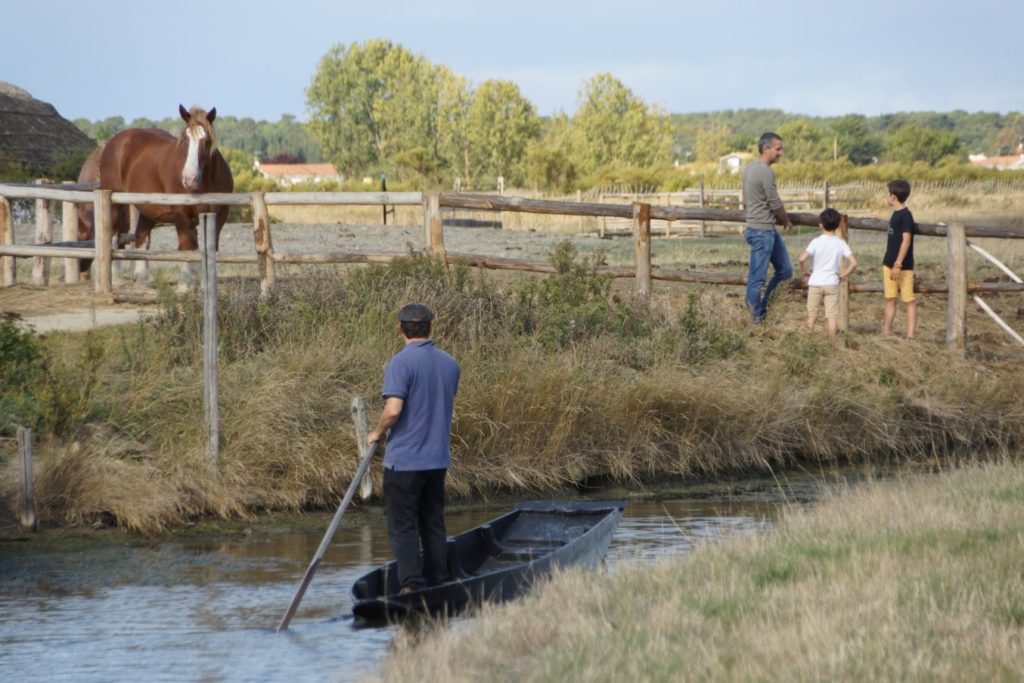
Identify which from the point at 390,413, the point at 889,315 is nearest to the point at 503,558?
A: the point at 390,413

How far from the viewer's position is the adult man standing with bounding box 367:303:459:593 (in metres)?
8.26

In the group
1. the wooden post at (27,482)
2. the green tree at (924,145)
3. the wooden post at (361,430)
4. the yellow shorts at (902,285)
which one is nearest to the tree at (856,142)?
the green tree at (924,145)

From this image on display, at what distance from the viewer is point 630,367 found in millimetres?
14289

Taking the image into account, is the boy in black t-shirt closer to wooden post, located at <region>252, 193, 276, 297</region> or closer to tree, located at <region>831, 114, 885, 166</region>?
wooden post, located at <region>252, 193, 276, 297</region>

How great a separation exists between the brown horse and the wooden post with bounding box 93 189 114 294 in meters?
0.67

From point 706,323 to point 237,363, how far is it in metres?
5.09

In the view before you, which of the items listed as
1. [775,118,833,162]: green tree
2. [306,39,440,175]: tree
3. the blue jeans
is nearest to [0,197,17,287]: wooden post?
the blue jeans

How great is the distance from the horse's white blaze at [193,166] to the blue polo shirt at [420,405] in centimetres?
948

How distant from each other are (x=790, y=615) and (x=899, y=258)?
944cm

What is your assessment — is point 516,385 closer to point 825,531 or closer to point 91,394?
point 91,394

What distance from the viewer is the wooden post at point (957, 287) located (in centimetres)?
1560

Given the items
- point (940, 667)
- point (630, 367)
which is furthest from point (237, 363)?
point (940, 667)

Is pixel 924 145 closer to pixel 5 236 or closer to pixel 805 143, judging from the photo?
pixel 805 143

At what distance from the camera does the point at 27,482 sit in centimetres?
1047
